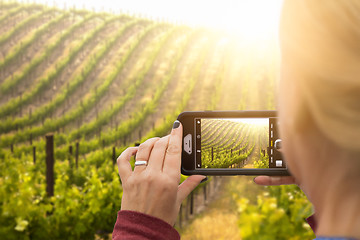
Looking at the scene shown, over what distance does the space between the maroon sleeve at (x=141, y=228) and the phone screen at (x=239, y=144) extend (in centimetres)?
31

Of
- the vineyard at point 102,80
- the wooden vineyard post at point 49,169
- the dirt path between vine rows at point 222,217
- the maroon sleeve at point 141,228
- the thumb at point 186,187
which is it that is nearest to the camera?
the maroon sleeve at point 141,228

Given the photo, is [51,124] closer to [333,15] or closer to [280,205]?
[280,205]

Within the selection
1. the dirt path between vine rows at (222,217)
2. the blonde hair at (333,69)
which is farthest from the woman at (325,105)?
the dirt path between vine rows at (222,217)

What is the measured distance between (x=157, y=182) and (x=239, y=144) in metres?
0.36

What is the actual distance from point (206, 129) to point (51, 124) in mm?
12201

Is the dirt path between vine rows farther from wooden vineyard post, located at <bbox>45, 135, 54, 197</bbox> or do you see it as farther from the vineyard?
wooden vineyard post, located at <bbox>45, 135, 54, 197</bbox>

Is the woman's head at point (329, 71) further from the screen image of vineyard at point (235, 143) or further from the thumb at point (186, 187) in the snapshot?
the screen image of vineyard at point (235, 143)

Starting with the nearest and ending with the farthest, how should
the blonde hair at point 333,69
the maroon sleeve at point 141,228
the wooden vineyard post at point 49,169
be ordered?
1. the blonde hair at point 333,69
2. the maroon sleeve at point 141,228
3. the wooden vineyard post at point 49,169

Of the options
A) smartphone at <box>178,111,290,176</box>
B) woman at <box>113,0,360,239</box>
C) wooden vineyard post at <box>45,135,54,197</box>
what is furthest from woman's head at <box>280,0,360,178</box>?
wooden vineyard post at <box>45,135,54,197</box>

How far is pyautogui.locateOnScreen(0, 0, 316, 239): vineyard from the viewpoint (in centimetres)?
1131

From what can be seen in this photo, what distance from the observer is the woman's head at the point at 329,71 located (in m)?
0.38

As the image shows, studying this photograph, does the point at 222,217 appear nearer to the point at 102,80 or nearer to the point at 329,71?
the point at 329,71

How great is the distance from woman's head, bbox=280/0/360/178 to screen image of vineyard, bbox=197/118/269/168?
47 cm

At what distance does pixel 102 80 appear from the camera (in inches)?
609
